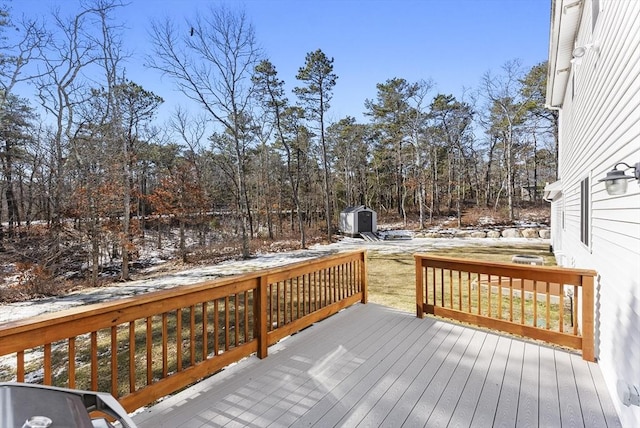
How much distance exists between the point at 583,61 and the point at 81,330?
5.95m

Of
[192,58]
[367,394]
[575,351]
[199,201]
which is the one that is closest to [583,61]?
[575,351]

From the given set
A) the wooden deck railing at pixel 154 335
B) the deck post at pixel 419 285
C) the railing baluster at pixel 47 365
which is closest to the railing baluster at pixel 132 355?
the wooden deck railing at pixel 154 335

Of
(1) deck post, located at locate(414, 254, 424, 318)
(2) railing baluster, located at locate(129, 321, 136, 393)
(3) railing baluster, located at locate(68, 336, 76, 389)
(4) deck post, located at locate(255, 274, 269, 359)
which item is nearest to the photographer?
(3) railing baluster, located at locate(68, 336, 76, 389)

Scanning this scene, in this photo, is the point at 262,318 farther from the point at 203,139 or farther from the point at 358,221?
the point at 203,139

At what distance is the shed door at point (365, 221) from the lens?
1780cm

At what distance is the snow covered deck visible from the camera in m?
2.17

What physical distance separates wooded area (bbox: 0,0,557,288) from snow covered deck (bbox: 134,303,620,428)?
335 inches

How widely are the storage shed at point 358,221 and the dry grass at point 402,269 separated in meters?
5.46

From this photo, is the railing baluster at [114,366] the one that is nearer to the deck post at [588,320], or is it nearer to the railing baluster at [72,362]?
the railing baluster at [72,362]

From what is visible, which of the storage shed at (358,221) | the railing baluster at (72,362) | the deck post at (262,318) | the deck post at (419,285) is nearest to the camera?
the railing baluster at (72,362)

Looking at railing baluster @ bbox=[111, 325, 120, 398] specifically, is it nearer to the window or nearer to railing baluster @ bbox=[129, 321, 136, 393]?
railing baluster @ bbox=[129, 321, 136, 393]

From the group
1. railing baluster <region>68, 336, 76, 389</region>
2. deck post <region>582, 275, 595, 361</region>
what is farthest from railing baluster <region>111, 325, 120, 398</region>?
deck post <region>582, 275, 595, 361</region>

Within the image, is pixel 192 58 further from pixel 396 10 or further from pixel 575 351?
pixel 575 351

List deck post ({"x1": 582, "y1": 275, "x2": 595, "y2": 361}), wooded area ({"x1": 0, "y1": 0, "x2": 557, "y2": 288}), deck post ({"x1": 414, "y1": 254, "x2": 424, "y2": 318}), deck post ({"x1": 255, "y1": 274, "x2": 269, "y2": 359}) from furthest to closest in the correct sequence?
wooded area ({"x1": 0, "y1": 0, "x2": 557, "y2": 288})
deck post ({"x1": 414, "y1": 254, "x2": 424, "y2": 318})
deck post ({"x1": 255, "y1": 274, "x2": 269, "y2": 359})
deck post ({"x1": 582, "y1": 275, "x2": 595, "y2": 361})
